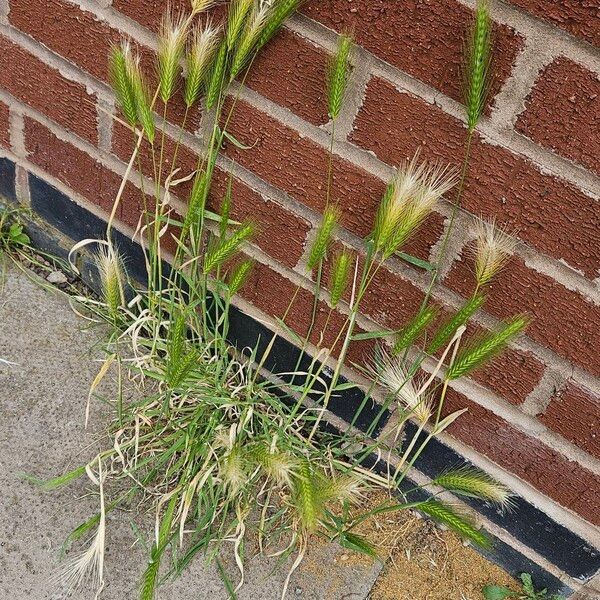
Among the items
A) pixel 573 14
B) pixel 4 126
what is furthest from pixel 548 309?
pixel 4 126

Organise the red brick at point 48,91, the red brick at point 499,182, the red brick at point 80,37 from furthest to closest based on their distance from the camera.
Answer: the red brick at point 48,91, the red brick at point 80,37, the red brick at point 499,182

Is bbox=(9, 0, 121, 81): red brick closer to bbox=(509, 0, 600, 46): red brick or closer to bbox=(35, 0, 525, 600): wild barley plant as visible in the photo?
bbox=(35, 0, 525, 600): wild barley plant

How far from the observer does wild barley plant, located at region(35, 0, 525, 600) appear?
992mm

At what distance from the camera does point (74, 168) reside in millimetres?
1423

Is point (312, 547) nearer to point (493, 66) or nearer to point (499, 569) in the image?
point (499, 569)

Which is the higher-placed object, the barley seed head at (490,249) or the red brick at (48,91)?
the barley seed head at (490,249)

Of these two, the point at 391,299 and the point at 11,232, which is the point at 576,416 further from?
the point at 11,232

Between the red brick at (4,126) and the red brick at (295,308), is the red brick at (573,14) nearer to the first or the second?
the red brick at (295,308)

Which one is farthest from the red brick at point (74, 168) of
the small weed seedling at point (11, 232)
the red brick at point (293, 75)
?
the red brick at point (293, 75)

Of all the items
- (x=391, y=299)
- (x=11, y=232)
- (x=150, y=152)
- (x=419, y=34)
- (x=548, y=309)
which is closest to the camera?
(x=419, y=34)

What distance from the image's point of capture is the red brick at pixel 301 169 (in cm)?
110

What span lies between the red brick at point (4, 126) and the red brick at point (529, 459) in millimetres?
1023

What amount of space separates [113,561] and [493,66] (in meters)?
0.96

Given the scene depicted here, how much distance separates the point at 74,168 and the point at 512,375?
0.92 m
